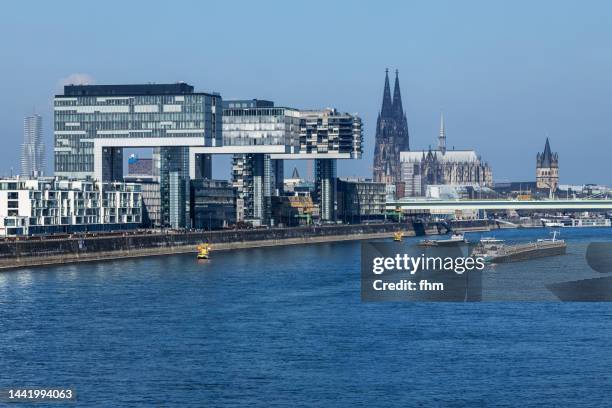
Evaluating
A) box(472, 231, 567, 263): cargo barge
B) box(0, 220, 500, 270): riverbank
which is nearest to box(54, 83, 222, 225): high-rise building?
box(0, 220, 500, 270): riverbank

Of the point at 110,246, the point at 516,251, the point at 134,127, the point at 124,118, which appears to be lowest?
the point at 516,251

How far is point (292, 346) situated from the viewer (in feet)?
228

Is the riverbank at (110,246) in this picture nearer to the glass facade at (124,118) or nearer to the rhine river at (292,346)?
the glass facade at (124,118)

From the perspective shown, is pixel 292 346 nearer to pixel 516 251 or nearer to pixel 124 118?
pixel 516 251

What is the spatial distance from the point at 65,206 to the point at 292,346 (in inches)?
4143

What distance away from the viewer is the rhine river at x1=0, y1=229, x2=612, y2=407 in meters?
57.3

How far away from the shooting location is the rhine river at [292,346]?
5731 centimetres

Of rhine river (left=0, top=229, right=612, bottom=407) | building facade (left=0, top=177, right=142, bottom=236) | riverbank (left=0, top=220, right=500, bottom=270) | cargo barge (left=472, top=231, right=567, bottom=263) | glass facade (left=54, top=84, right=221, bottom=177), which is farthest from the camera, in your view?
glass facade (left=54, top=84, right=221, bottom=177)

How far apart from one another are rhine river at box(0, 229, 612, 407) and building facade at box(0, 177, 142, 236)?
5139 centimetres

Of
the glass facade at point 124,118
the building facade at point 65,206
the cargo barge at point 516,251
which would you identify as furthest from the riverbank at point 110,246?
the cargo barge at point 516,251

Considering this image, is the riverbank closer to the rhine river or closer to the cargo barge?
the rhine river

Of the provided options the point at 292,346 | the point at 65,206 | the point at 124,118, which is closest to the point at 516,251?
the point at 65,206

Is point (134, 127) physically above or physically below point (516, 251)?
above

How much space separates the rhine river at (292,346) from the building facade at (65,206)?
51.4 m
